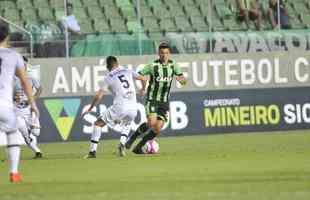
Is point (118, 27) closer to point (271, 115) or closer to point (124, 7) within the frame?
point (124, 7)

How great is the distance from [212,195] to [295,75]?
1902cm

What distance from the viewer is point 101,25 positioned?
3052cm

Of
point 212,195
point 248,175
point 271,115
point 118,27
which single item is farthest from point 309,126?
point 212,195

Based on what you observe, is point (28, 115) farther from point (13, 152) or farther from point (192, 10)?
Result: point (192, 10)

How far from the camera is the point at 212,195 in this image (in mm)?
12508

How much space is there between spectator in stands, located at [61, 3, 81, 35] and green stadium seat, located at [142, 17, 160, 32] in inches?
74.7

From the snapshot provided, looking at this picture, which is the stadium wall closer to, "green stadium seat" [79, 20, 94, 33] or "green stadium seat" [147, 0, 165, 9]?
"green stadium seat" [79, 20, 94, 33]

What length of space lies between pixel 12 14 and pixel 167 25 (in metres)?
4.31

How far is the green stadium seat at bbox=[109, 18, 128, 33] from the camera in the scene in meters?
30.4

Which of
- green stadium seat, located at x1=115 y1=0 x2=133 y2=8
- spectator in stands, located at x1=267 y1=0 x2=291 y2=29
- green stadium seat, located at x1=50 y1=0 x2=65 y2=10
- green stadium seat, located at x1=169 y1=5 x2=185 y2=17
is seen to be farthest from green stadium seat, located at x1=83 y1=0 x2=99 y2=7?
spectator in stands, located at x1=267 y1=0 x2=291 y2=29

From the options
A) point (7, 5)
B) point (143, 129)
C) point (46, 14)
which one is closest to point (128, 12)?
point (46, 14)

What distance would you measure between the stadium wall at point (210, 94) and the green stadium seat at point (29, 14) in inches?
56.4

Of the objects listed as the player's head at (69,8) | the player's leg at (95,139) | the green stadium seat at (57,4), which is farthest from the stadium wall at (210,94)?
the player's leg at (95,139)

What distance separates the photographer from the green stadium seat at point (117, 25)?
30.4 meters
